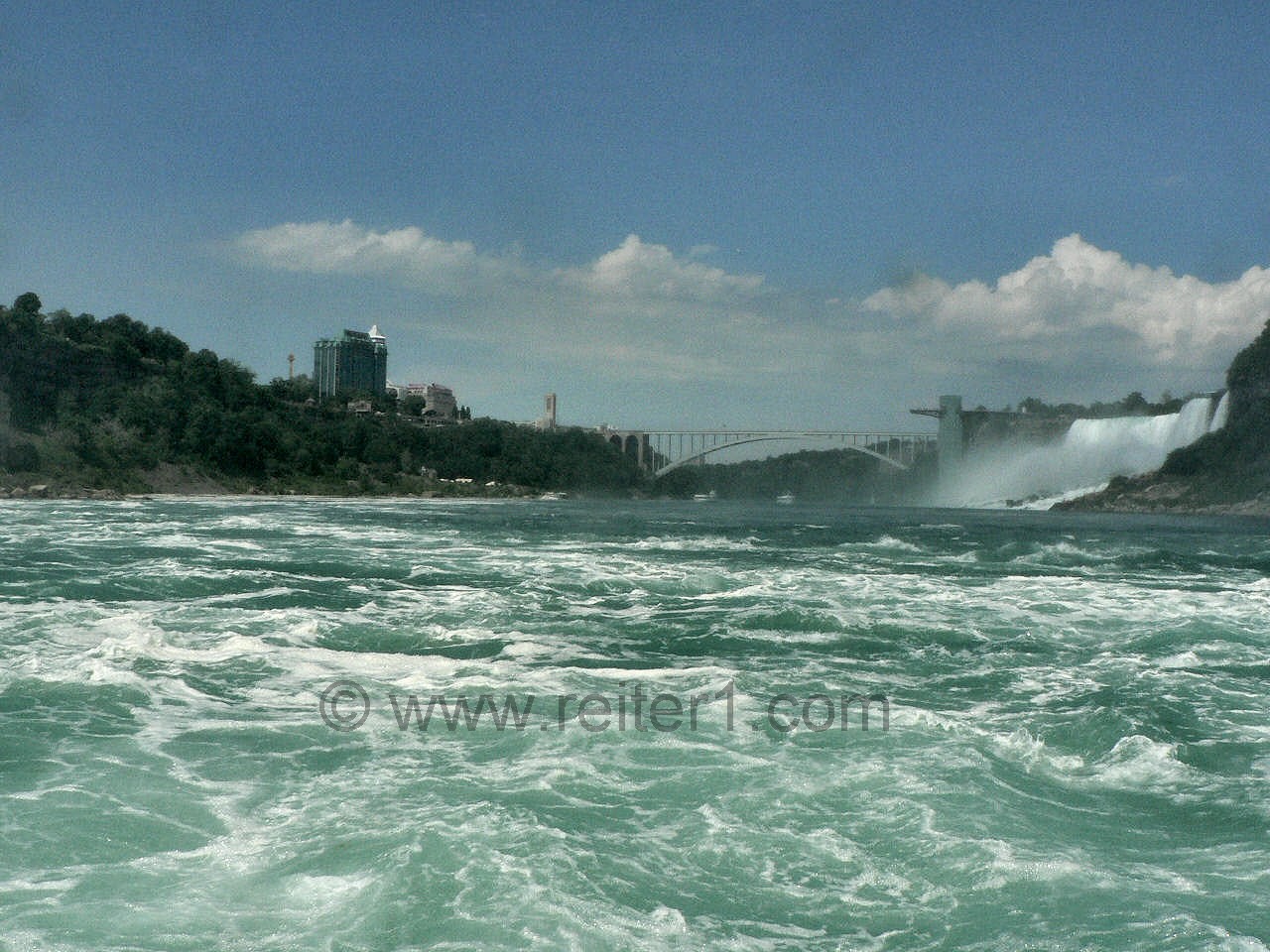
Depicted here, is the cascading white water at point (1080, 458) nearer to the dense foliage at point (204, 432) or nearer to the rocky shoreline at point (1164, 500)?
the rocky shoreline at point (1164, 500)

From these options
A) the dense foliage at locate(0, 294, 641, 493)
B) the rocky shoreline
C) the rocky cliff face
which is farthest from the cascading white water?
the dense foliage at locate(0, 294, 641, 493)

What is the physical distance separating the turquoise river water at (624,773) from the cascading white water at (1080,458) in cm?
7097

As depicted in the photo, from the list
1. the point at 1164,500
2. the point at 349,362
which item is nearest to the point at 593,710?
the point at 1164,500

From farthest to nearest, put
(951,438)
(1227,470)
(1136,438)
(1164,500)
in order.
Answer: (951,438), (1136,438), (1164,500), (1227,470)

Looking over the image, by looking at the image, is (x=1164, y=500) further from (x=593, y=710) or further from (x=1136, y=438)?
(x=593, y=710)

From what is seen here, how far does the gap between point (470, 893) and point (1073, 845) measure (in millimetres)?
3010

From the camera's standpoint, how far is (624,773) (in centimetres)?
603

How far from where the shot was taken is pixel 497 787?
5.70 metres

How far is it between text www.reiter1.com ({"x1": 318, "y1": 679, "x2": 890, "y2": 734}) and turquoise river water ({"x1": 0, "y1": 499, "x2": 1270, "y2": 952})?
3cm

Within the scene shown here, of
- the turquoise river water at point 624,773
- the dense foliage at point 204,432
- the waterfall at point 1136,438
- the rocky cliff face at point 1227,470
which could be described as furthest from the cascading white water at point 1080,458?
the turquoise river water at point 624,773

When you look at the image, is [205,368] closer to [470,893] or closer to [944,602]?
[944,602]

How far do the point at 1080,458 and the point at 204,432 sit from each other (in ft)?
219

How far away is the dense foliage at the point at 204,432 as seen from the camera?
187ft

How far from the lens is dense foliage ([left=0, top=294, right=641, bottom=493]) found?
57.0 meters
